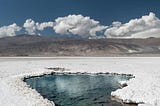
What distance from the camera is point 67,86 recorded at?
30547mm

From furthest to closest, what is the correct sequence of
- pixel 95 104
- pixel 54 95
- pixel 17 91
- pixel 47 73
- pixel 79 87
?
pixel 47 73 < pixel 79 87 < pixel 54 95 < pixel 17 91 < pixel 95 104

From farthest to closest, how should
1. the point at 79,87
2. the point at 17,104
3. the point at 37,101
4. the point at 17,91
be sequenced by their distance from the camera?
1. the point at 79,87
2. the point at 17,91
3. the point at 37,101
4. the point at 17,104

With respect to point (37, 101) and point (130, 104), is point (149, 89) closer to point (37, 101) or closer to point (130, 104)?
point (130, 104)

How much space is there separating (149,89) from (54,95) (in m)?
8.42

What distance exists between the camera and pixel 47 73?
41656 mm

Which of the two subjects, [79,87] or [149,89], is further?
[79,87]

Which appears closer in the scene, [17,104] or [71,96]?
[17,104]

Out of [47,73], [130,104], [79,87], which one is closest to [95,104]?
[130,104]

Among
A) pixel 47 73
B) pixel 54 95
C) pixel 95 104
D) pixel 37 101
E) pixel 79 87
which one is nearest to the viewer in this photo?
pixel 37 101

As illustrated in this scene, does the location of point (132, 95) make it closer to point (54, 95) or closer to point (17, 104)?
point (54, 95)

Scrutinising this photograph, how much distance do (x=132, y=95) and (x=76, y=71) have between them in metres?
23.2

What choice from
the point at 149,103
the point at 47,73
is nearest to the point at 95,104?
the point at 149,103

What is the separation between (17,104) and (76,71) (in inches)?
1031

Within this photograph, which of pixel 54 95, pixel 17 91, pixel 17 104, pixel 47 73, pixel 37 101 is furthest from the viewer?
pixel 47 73
